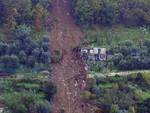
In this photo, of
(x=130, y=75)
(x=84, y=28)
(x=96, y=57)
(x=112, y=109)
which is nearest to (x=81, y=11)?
(x=84, y=28)

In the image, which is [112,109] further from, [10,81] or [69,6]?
[69,6]

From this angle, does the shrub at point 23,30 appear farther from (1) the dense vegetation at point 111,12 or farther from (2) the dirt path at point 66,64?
(1) the dense vegetation at point 111,12

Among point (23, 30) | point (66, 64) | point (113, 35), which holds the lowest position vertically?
point (66, 64)

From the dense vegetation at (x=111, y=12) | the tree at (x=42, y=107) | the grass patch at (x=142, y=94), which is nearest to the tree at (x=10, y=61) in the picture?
the tree at (x=42, y=107)

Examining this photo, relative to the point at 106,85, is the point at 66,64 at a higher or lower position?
higher

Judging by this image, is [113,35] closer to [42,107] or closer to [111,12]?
[111,12]

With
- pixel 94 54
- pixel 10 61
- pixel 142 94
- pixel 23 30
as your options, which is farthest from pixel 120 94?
pixel 23 30
